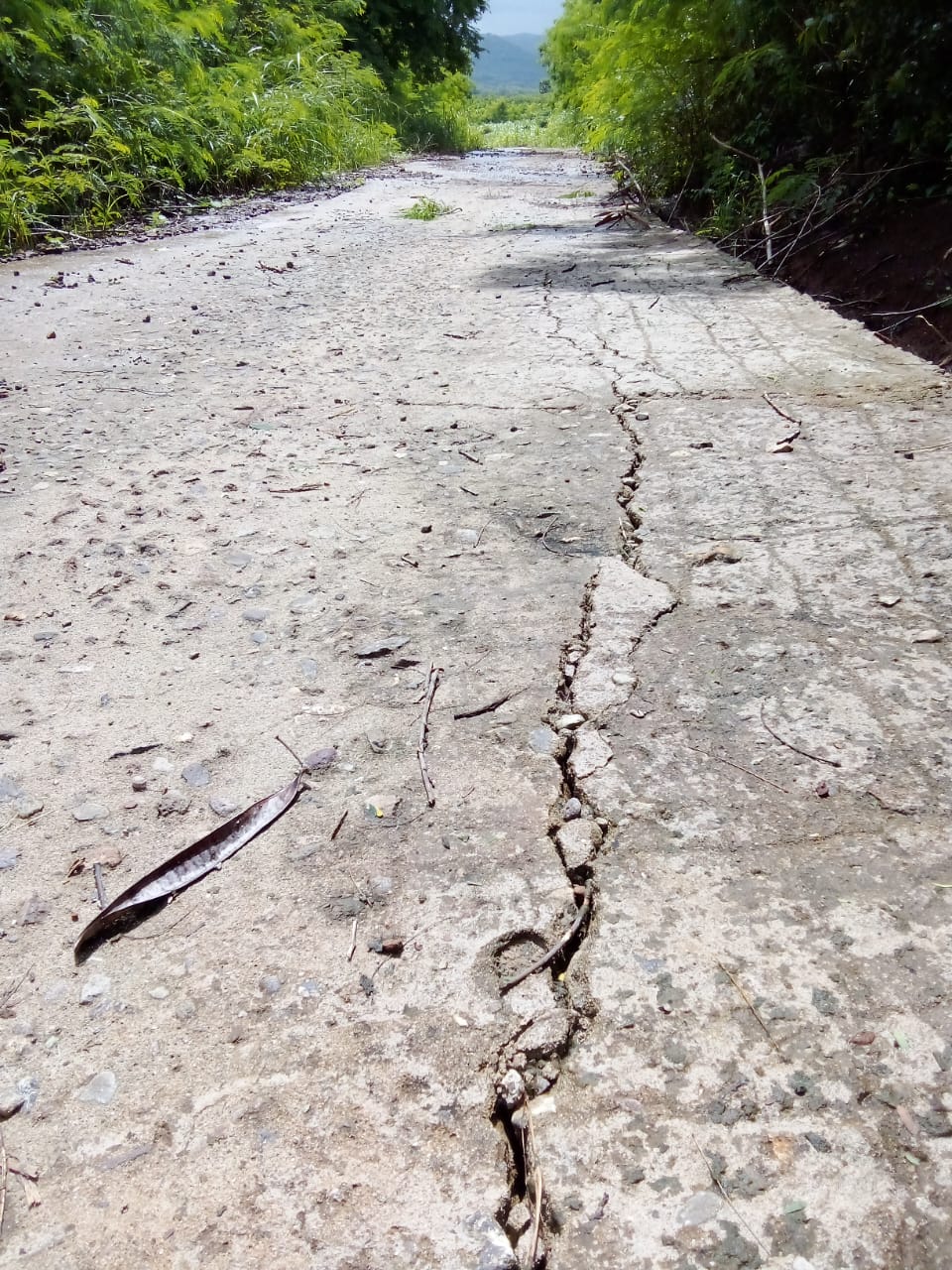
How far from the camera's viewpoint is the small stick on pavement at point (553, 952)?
935 millimetres

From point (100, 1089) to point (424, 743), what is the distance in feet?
1.99

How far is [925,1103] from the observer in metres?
0.80

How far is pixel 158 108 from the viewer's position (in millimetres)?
6660

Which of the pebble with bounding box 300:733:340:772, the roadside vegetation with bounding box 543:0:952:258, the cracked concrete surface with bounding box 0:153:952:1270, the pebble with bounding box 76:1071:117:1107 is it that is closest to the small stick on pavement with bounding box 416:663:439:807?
the cracked concrete surface with bounding box 0:153:952:1270

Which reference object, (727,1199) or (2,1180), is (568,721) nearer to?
(727,1199)

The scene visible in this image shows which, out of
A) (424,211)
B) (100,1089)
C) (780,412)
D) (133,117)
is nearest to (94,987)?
(100,1089)

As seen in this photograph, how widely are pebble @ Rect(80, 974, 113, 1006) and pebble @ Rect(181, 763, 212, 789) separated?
31 centimetres

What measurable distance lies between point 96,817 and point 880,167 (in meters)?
4.40

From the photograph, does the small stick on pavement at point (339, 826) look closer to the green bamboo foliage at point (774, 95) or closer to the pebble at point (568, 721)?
the pebble at point (568, 721)

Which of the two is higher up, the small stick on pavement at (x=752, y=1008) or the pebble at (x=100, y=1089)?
the small stick on pavement at (x=752, y=1008)

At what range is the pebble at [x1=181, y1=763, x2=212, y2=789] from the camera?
1225 millimetres

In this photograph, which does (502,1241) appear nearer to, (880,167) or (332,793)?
(332,793)

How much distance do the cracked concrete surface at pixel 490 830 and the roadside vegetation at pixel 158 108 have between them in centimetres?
412

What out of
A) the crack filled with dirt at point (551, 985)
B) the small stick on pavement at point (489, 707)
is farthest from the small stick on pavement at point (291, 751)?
the crack filled with dirt at point (551, 985)
